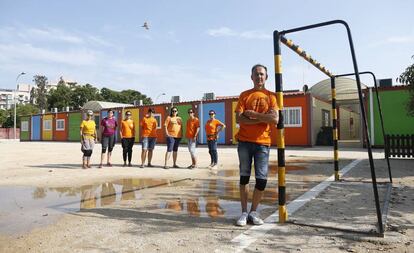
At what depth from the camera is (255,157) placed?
4137 millimetres

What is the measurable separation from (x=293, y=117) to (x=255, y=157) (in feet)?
65.0

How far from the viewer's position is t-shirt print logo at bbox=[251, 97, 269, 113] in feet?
13.6

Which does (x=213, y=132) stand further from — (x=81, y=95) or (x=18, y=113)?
(x=18, y=113)

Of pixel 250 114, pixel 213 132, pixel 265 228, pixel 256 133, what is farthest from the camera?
pixel 213 132

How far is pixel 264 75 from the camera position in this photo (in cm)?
424

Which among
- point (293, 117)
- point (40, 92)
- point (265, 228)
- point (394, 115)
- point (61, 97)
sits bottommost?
point (265, 228)

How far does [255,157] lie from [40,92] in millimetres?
96976

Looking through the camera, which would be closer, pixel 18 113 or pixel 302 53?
pixel 302 53

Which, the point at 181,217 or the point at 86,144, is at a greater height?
the point at 86,144

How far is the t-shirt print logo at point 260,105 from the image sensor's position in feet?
13.6

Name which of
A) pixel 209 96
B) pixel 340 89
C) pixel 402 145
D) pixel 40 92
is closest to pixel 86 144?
pixel 402 145

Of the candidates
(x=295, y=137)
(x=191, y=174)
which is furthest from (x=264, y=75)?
(x=295, y=137)

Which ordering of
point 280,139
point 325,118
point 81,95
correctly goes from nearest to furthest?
point 280,139, point 325,118, point 81,95

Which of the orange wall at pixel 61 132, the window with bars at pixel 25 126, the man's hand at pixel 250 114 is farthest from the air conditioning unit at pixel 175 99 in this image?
the man's hand at pixel 250 114
